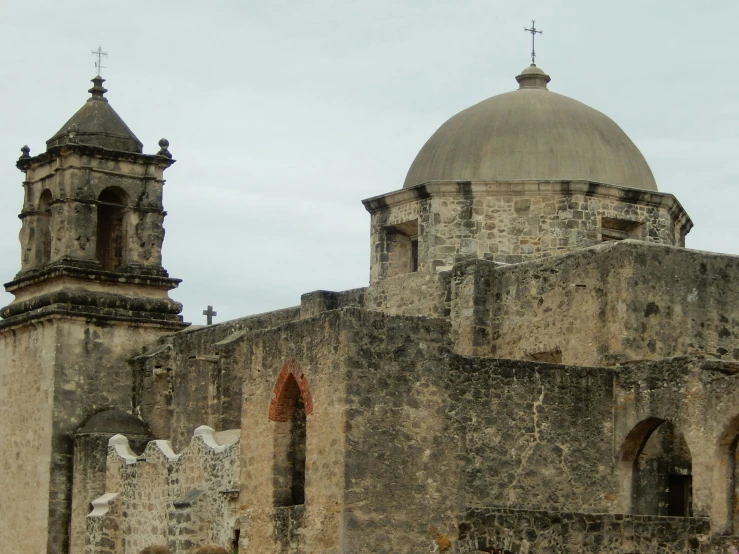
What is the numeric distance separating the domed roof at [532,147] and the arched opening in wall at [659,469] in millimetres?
5364

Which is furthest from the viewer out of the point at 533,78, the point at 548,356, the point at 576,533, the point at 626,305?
the point at 533,78

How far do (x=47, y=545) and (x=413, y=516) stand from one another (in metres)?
9.78

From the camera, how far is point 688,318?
21734 millimetres

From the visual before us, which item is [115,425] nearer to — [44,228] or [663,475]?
[44,228]

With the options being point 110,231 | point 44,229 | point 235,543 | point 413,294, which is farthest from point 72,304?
point 235,543

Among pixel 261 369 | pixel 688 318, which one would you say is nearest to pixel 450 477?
pixel 261 369

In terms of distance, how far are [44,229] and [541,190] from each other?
9259mm

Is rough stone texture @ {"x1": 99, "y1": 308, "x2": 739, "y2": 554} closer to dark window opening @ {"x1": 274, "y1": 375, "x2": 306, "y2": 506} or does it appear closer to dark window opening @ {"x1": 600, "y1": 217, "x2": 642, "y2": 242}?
dark window opening @ {"x1": 274, "y1": 375, "x2": 306, "y2": 506}

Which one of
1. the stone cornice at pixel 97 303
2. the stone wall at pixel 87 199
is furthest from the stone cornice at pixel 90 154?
the stone cornice at pixel 97 303

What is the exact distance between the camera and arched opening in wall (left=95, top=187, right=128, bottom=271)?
30266 mm

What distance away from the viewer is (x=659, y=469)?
21031 mm

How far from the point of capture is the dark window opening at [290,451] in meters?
20.3

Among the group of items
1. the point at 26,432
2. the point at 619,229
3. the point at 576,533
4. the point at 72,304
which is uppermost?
the point at 619,229

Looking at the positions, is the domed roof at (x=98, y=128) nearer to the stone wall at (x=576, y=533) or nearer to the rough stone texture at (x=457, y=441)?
the rough stone texture at (x=457, y=441)
